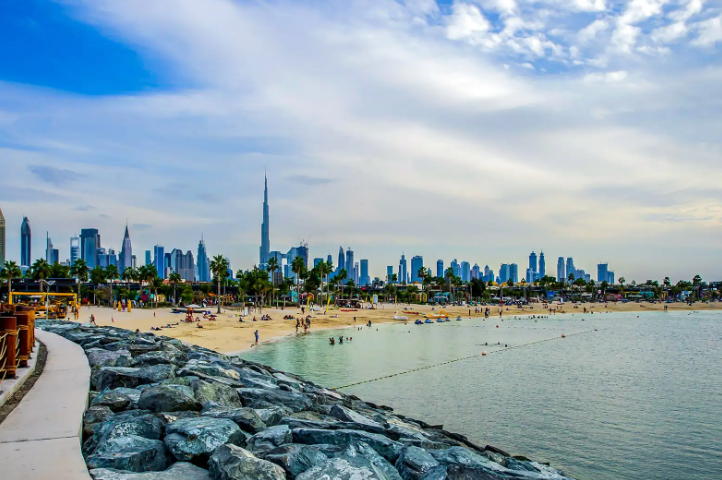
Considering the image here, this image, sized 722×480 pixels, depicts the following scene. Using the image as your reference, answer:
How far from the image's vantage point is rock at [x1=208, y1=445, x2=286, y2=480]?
594 centimetres

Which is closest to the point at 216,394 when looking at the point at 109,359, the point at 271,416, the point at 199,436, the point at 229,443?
the point at 271,416

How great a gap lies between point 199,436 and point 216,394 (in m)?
3.90

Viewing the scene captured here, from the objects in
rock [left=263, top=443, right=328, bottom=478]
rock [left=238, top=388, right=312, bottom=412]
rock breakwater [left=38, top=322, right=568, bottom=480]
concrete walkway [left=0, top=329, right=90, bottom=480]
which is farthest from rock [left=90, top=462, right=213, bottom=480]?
rock [left=238, top=388, right=312, bottom=412]

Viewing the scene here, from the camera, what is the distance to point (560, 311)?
123750 millimetres

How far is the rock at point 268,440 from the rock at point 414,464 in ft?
5.93

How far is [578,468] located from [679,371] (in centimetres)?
2460

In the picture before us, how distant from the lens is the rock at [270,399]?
38.8 ft

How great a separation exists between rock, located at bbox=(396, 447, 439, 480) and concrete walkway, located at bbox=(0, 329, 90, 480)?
4.40 m

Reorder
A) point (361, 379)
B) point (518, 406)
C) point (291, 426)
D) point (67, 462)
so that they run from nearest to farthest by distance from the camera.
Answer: point (67, 462)
point (291, 426)
point (518, 406)
point (361, 379)

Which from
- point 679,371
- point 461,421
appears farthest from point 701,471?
point 679,371

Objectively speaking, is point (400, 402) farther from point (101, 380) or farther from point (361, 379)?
point (101, 380)

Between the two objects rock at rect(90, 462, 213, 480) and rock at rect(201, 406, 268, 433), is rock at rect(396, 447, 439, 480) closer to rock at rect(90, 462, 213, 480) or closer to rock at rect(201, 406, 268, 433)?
rock at rect(201, 406, 268, 433)

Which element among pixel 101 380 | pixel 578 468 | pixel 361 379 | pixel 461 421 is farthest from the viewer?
pixel 361 379

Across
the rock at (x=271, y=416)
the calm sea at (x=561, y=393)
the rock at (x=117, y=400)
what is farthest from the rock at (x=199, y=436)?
the calm sea at (x=561, y=393)
